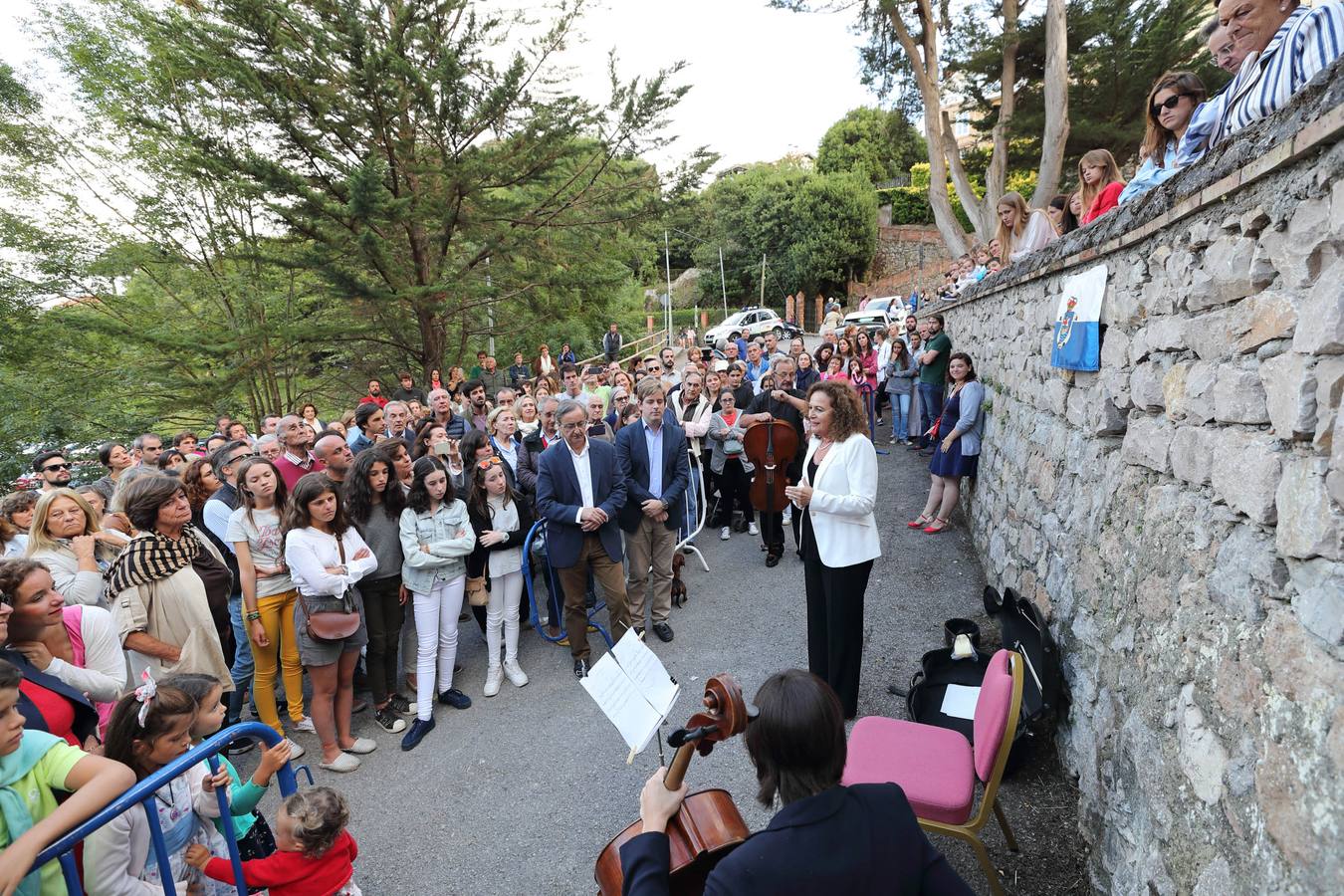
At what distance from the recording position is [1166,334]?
7.61 ft

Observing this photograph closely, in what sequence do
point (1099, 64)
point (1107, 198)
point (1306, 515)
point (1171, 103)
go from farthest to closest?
1. point (1099, 64)
2. point (1107, 198)
3. point (1171, 103)
4. point (1306, 515)

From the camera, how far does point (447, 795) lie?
3449mm

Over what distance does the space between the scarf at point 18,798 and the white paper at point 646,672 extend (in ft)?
5.81

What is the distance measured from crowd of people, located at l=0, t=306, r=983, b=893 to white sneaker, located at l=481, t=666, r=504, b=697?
13 mm

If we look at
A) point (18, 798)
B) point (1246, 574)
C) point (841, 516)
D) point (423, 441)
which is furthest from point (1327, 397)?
point (423, 441)

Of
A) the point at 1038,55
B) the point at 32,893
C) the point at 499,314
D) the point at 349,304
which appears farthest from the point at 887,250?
the point at 32,893

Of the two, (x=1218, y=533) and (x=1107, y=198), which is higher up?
(x=1107, y=198)

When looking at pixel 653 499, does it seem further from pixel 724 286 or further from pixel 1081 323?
pixel 724 286

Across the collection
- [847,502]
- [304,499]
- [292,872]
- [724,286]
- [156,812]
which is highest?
[724,286]

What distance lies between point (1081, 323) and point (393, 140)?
10.3m

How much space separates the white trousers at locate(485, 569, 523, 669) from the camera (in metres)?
4.56

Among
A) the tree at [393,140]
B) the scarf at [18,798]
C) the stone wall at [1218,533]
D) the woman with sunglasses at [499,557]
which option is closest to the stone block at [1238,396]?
the stone wall at [1218,533]

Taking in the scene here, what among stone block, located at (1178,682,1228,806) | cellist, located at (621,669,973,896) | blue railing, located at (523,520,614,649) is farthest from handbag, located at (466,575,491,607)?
stone block, located at (1178,682,1228,806)

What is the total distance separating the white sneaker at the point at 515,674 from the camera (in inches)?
178
